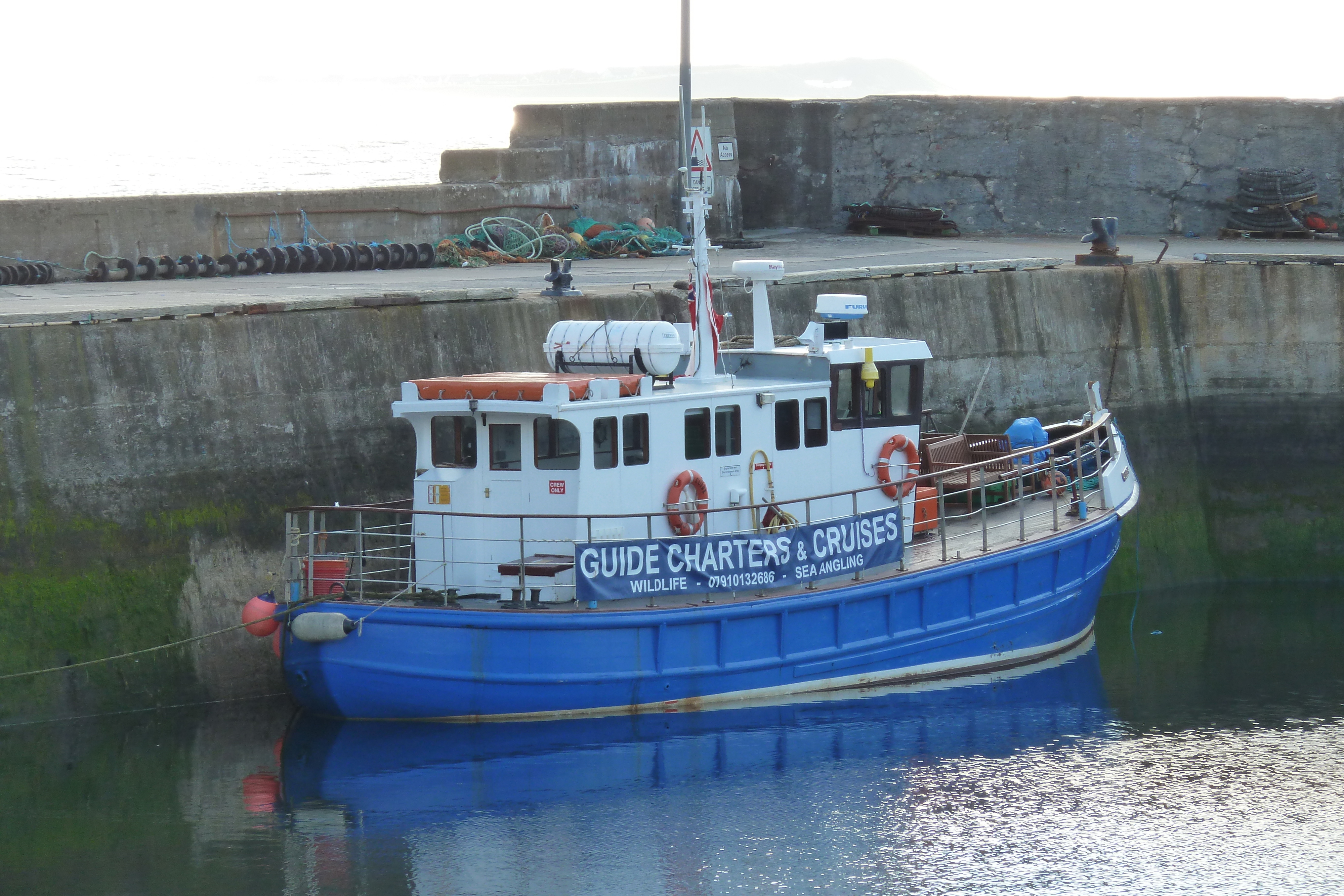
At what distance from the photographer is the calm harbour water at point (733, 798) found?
9188mm

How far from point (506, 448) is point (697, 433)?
148 cm

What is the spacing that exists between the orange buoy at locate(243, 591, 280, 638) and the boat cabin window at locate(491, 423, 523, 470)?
75.2 inches

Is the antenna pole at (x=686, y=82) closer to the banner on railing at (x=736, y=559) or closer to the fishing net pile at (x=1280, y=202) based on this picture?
the banner on railing at (x=736, y=559)

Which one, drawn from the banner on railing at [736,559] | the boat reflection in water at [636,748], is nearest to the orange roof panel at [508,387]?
the banner on railing at [736,559]

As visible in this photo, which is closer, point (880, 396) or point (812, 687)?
point (812, 687)

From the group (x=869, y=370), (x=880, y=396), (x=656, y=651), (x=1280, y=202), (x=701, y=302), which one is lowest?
(x=656, y=651)

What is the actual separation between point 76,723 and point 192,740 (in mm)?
947

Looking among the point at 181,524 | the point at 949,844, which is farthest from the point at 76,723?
the point at 949,844

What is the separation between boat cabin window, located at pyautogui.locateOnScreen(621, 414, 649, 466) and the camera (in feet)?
38.9

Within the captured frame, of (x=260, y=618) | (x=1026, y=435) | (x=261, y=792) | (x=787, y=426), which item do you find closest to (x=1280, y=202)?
(x=1026, y=435)

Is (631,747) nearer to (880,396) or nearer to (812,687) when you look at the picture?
(812,687)

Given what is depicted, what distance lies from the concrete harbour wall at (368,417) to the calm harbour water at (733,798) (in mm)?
845

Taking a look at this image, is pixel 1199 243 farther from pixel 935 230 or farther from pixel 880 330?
pixel 880 330

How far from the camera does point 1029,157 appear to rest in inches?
833
